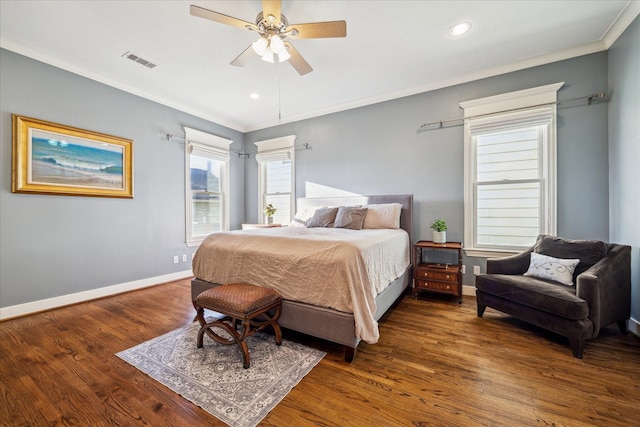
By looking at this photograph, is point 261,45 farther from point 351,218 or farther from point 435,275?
point 435,275

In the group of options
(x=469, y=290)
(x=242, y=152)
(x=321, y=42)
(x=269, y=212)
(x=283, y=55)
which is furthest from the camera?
(x=242, y=152)

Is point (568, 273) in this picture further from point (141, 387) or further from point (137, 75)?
point (137, 75)

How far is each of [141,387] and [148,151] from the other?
340cm

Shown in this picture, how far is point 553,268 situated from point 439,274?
1051 mm

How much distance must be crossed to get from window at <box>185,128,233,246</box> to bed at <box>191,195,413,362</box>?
2.15 meters

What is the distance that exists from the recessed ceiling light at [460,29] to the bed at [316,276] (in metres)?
2.19

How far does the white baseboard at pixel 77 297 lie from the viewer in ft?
8.84

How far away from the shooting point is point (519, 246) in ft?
10.1

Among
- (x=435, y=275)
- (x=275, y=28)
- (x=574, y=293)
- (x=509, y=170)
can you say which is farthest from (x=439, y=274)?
(x=275, y=28)

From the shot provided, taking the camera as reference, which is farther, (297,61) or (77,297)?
(77,297)

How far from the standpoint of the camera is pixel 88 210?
10.7 ft

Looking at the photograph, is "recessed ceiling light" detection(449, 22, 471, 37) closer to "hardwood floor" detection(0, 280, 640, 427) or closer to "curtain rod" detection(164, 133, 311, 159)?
"curtain rod" detection(164, 133, 311, 159)

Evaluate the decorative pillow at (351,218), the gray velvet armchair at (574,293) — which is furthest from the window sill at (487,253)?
the decorative pillow at (351,218)

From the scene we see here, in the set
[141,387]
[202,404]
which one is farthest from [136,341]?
[202,404]
